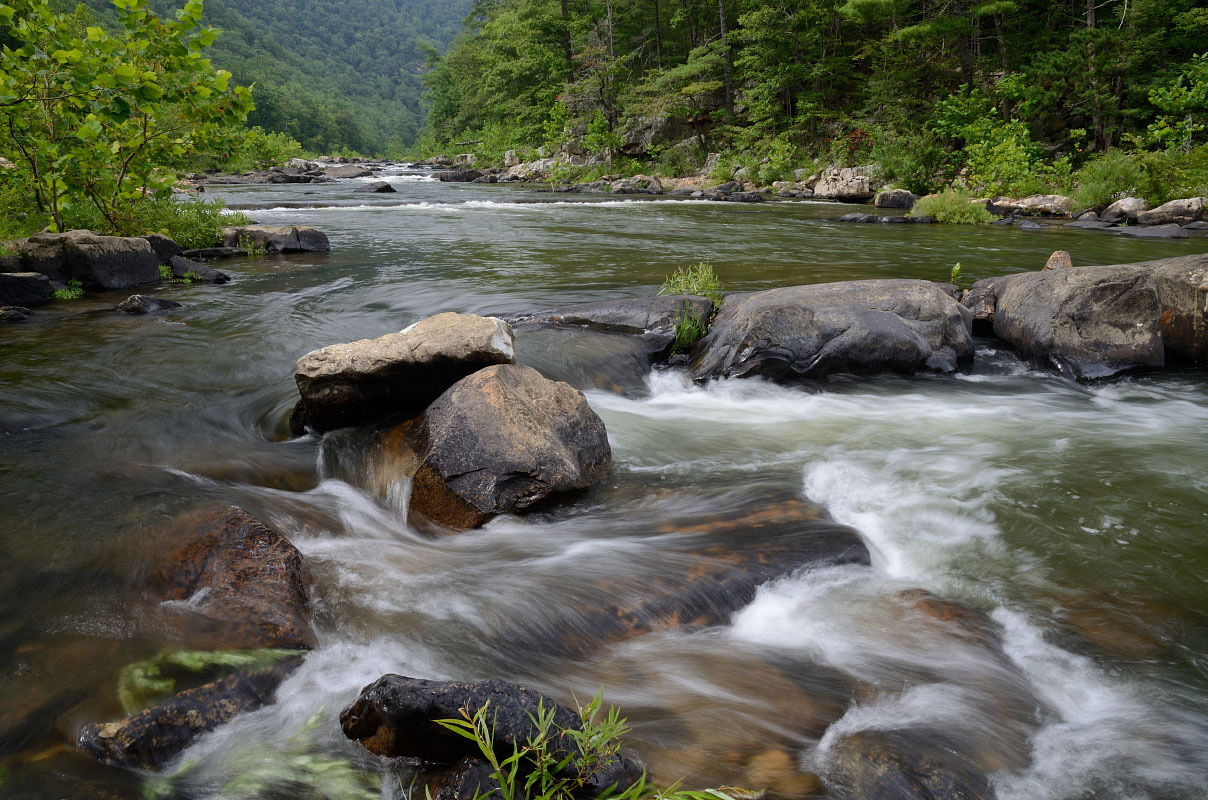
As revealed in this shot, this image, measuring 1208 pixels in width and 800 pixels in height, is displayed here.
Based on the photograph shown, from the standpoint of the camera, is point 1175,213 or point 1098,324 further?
point 1175,213

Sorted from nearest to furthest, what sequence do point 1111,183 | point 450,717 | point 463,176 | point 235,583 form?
point 450,717 → point 235,583 → point 1111,183 → point 463,176

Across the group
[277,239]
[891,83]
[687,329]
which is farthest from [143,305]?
[891,83]

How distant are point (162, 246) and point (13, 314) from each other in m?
3.33

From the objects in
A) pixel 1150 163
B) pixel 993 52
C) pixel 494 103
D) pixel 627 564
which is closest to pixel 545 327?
pixel 627 564

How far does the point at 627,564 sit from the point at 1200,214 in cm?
1857

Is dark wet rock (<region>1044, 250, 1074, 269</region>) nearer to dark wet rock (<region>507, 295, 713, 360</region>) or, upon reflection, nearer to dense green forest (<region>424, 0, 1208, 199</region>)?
dark wet rock (<region>507, 295, 713, 360</region>)

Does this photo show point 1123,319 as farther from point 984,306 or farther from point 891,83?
point 891,83

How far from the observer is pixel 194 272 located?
35.1 ft

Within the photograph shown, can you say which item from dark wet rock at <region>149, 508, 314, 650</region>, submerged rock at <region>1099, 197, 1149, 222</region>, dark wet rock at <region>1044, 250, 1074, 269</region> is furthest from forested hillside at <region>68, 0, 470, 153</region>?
dark wet rock at <region>149, 508, 314, 650</region>

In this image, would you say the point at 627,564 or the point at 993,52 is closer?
the point at 627,564

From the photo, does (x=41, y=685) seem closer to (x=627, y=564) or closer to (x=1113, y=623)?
(x=627, y=564)

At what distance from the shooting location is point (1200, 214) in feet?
50.8

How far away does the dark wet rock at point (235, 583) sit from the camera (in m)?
2.75

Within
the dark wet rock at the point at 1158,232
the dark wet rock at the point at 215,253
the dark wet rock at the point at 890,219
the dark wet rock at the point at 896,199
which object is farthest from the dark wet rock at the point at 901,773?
the dark wet rock at the point at 896,199
